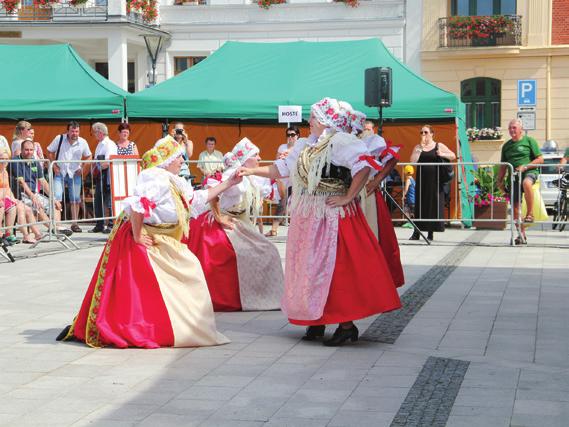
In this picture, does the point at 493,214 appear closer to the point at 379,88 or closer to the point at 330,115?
the point at 379,88

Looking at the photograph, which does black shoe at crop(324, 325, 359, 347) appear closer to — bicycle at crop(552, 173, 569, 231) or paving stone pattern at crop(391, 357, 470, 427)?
paving stone pattern at crop(391, 357, 470, 427)

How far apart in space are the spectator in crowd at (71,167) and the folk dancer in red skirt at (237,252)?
18.0 feet

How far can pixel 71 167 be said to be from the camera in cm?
1556

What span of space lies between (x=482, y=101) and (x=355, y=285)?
24554mm

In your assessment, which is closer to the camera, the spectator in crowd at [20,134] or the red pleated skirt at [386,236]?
the red pleated skirt at [386,236]

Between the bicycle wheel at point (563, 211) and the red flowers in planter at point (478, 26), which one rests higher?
the red flowers in planter at point (478, 26)

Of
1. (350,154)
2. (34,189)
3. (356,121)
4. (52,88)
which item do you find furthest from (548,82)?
(350,154)

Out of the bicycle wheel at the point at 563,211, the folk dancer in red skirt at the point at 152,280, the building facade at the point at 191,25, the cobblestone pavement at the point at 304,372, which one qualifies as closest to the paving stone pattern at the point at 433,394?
the cobblestone pavement at the point at 304,372

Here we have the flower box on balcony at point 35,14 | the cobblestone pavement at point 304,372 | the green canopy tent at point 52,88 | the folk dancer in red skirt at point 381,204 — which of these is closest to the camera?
the cobblestone pavement at point 304,372

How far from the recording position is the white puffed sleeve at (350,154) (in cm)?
723

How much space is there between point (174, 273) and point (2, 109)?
1310 centimetres

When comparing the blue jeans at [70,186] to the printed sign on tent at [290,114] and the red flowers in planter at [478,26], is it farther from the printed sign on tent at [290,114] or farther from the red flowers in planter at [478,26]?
the red flowers in planter at [478,26]

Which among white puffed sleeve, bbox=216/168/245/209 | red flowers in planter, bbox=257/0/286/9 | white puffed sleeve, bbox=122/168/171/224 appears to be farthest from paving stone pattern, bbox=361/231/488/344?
red flowers in planter, bbox=257/0/286/9

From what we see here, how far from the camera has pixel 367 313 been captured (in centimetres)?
728
